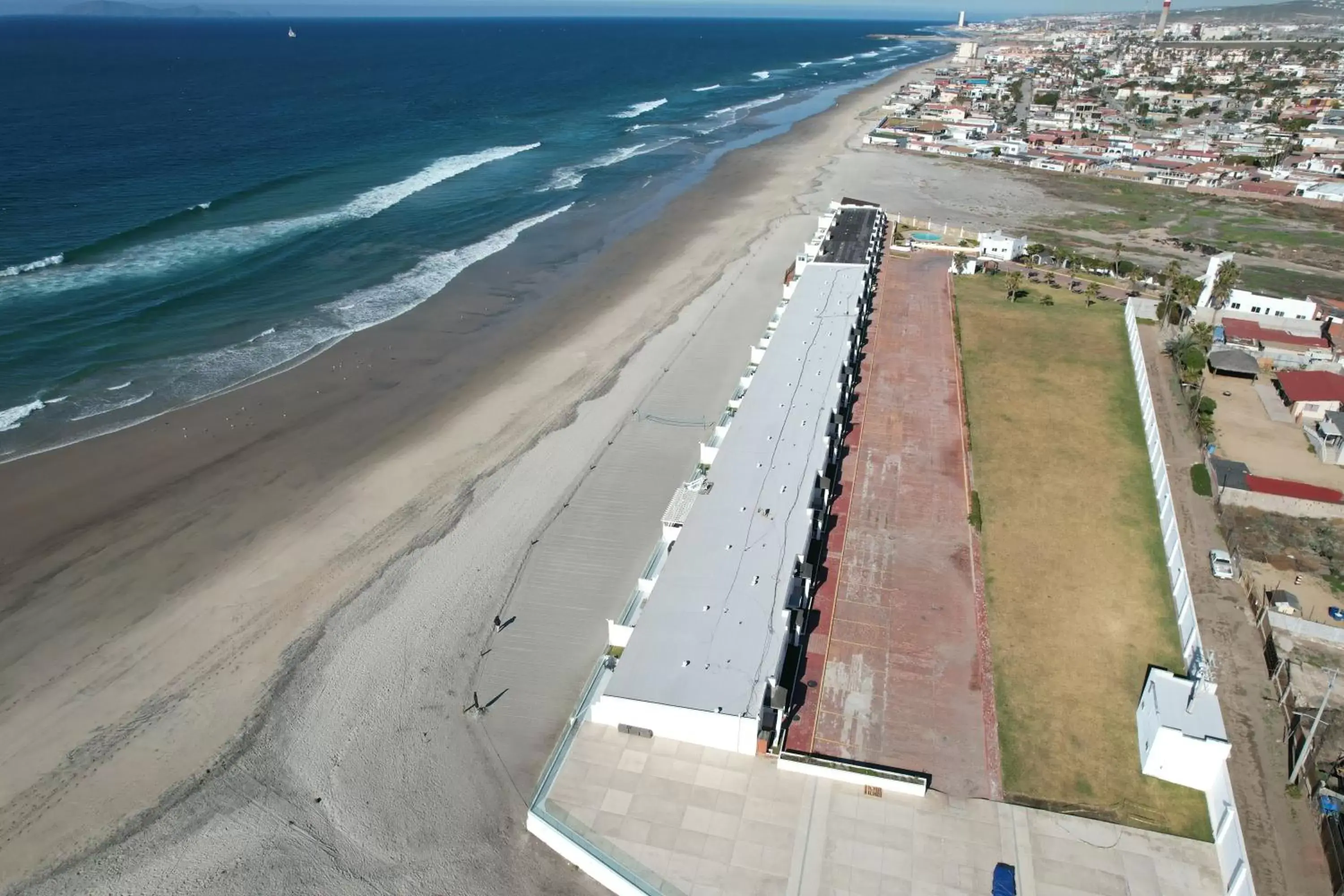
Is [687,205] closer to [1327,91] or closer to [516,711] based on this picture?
[516,711]

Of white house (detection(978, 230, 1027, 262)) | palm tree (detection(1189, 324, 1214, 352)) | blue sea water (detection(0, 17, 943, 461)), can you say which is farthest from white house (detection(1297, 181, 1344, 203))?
blue sea water (detection(0, 17, 943, 461))

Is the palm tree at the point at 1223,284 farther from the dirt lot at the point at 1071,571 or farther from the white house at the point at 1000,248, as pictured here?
the white house at the point at 1000,248

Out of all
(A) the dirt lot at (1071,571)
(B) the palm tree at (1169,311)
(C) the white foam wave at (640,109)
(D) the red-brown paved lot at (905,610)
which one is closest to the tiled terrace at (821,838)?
(A) the dirt lot at (1071,571)

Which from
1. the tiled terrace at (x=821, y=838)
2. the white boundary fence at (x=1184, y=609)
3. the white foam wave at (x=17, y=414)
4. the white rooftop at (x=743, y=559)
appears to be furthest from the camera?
the white foam wave at (x=17, y=414)

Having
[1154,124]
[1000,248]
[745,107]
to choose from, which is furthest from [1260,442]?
[745,107]

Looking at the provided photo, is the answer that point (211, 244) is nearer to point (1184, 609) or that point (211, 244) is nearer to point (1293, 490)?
point (1184, 609)

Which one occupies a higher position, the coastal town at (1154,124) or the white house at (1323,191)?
the coastal town at (1154,124)
